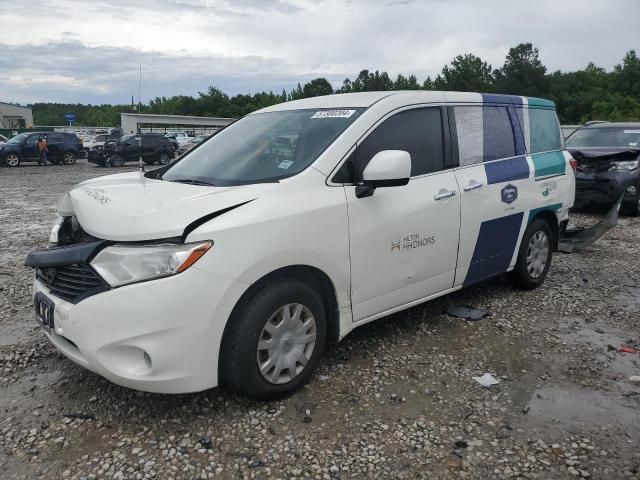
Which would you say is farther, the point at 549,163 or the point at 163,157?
the point at 163,157

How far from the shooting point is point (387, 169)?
10.8 feet

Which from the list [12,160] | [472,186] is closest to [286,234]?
[472,186]

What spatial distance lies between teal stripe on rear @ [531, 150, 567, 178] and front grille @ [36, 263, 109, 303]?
3.98 m

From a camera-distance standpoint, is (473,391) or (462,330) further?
(462,330)

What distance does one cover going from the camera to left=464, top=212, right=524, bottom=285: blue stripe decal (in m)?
4.48

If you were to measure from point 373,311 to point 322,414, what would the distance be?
2.76ft

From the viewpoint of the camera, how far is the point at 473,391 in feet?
11.3

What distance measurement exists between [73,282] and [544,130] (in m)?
4.55

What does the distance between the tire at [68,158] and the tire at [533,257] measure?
26073 millimetres

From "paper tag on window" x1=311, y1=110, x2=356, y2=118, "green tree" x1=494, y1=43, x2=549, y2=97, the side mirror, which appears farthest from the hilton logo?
"green tree" x1=494, y1=43, x2=549, y2=97

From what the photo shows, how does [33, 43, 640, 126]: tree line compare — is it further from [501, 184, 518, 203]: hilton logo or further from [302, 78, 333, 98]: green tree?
[501, 184, 518, 203]: hilton logo

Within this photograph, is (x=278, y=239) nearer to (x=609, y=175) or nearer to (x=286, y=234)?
(x=286, y=234)

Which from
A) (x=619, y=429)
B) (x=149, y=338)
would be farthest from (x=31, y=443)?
(x=619, y=429)

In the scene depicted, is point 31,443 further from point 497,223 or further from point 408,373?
point 497,223
